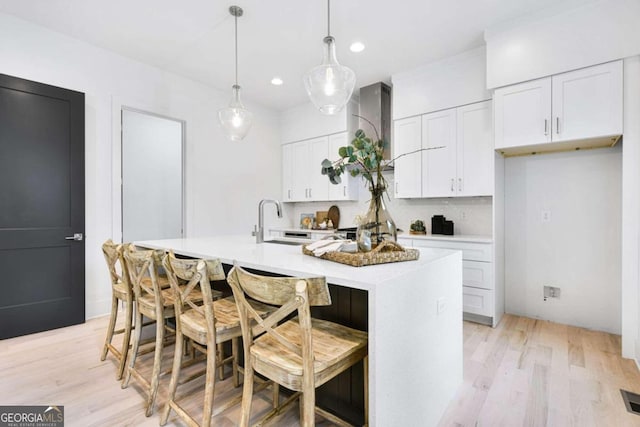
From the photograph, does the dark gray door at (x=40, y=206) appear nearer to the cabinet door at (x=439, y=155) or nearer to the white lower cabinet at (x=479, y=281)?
the cabinet door at (x=439, y=155)

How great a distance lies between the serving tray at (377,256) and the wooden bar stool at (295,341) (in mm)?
335

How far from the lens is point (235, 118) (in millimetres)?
2941

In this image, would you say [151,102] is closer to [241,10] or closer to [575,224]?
[241,10]

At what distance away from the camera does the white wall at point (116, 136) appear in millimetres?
3088

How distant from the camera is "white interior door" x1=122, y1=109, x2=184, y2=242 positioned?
3887 mm

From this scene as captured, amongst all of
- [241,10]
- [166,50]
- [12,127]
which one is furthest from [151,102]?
[241,10]

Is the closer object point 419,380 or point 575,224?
point 419,380

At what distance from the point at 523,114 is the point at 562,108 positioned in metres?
0.29

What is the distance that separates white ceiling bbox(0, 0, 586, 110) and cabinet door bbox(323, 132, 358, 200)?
3.41ft

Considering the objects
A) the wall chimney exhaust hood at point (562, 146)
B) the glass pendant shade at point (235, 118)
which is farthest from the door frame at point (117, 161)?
the wall chimney exhaust hood at point (562, 146)

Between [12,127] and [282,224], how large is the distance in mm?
3677

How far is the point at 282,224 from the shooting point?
5.70m

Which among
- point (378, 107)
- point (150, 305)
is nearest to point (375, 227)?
point (150, 305)

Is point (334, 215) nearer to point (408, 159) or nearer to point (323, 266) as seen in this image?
point (408, 159)
